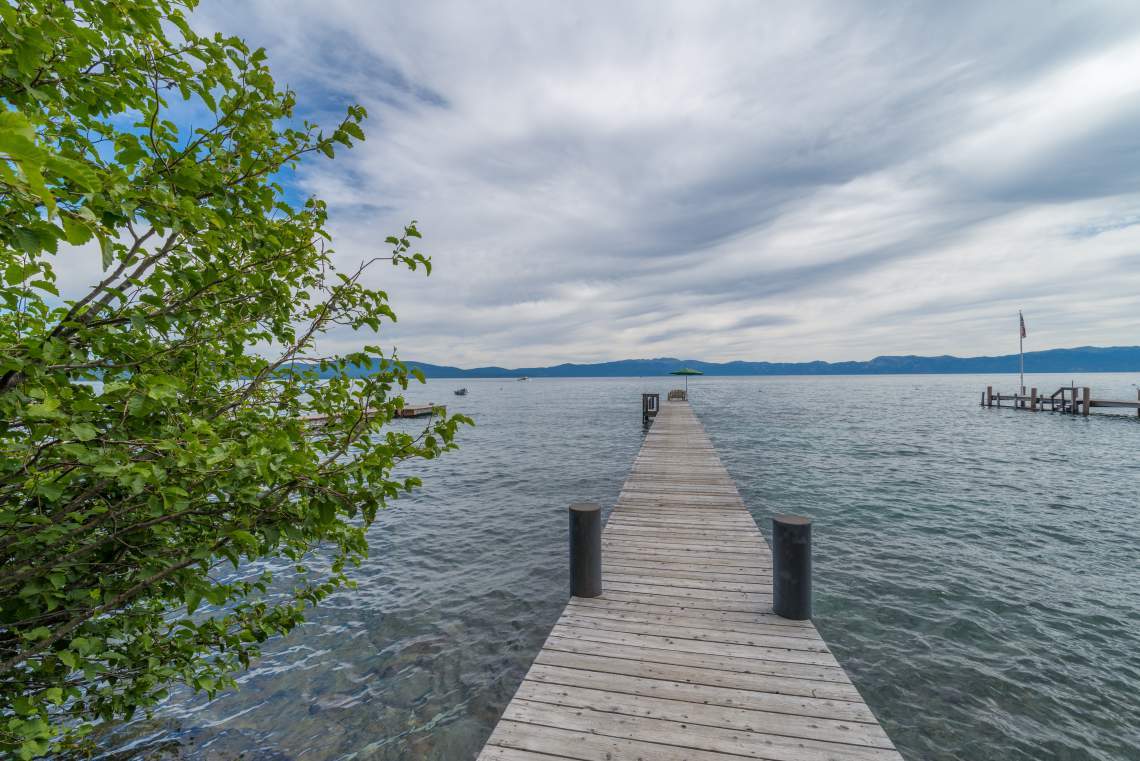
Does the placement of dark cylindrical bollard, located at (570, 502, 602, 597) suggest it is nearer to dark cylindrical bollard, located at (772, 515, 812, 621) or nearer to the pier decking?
the pier decking

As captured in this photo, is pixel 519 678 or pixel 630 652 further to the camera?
pixel 519 678

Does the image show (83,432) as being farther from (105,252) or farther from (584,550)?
(584,550)

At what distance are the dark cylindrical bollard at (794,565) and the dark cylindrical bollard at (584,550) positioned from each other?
2.05 metres

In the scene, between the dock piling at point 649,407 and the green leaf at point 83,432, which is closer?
the green leaf at point 83,432

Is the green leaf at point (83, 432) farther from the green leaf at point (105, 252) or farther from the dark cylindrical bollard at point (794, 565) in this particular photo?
the dark cylindrical bollard at point (794, 565)

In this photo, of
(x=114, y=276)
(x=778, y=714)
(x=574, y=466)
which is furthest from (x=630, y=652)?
(x=574, y=466)

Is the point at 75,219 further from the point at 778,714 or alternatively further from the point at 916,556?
the point at 916,556

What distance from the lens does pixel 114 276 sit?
92.4 inches

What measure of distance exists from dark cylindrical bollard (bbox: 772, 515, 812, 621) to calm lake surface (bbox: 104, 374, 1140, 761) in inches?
71.1

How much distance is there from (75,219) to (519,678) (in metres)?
6.47

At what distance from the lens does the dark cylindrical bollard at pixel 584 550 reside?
17.8 feet

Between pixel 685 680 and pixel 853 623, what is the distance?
15.6ft

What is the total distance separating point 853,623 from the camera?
22.9 feet

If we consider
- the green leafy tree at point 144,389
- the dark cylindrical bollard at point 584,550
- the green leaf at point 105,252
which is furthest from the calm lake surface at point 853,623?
the green leaf at point 105,252
